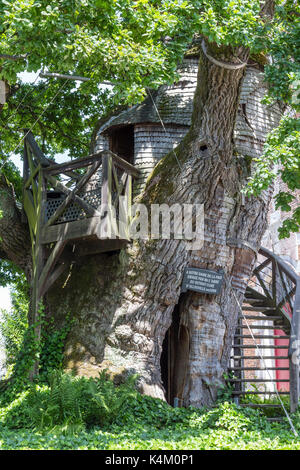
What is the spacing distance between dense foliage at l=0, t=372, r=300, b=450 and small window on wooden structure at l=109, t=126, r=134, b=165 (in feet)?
15.9

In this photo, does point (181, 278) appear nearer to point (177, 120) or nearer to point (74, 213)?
point (74, 213)

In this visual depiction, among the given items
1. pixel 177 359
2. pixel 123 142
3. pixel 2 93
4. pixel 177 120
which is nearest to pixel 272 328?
pixel 177 359

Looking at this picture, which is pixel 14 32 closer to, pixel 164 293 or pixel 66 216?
pixel 66 216

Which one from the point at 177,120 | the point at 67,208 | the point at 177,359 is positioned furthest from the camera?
the point at 177,120

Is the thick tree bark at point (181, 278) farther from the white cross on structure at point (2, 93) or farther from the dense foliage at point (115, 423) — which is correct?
the white cross on structure at point (2, 93)

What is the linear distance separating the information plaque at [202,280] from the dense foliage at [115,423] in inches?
77.2

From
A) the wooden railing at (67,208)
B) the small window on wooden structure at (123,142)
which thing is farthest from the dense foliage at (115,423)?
the small window on wooden structure at (123,142)

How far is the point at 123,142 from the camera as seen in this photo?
1212 centimetres

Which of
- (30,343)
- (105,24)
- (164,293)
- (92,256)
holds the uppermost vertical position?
(105,24)

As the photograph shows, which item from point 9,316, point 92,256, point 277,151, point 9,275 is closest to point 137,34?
point 277,151

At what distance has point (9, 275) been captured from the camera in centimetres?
1486

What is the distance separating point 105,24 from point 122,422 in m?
5.37

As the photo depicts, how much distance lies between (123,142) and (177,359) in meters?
4.41

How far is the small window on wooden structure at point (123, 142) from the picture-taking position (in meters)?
11.8
